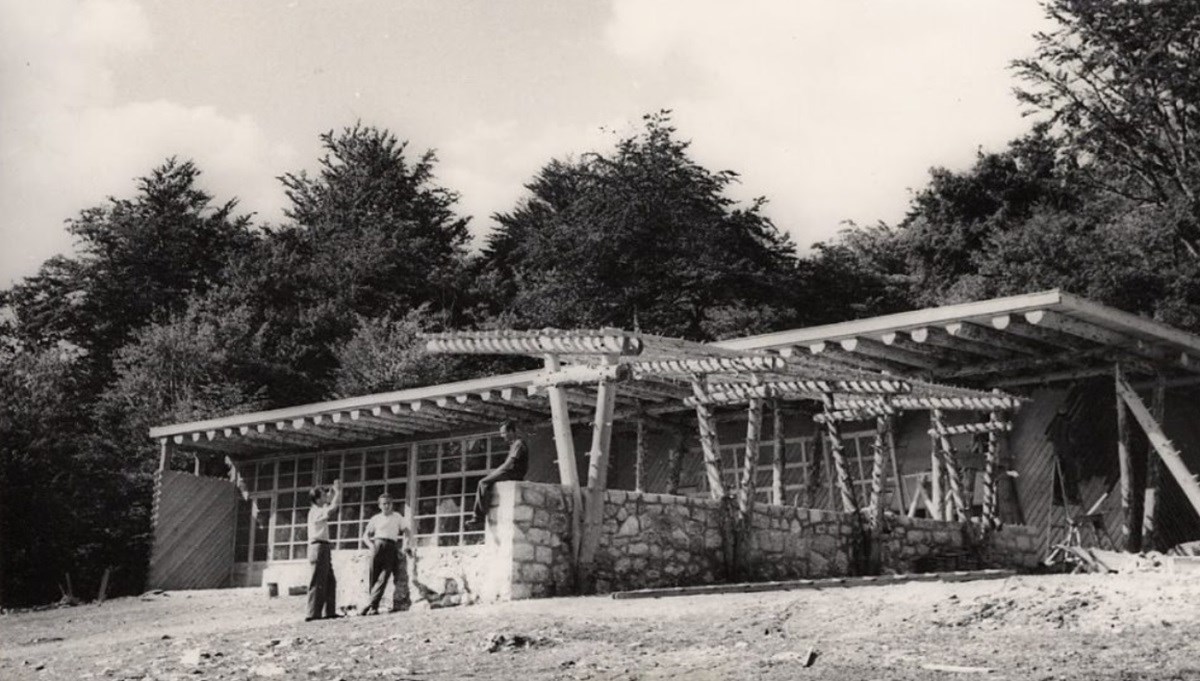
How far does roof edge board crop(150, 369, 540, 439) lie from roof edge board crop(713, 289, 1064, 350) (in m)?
2.84

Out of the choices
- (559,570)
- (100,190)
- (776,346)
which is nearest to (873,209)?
(100,190)

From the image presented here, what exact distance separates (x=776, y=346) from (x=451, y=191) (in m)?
26.2

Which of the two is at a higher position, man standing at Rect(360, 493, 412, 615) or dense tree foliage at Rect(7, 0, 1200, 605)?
dense tree foliage at Rect(7, 0, 1200, 605)

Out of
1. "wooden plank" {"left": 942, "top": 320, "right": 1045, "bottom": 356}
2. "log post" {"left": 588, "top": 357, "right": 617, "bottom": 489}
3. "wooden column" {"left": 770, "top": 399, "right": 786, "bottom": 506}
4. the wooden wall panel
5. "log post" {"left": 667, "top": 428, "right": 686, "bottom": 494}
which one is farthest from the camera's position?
the wooden wall panel

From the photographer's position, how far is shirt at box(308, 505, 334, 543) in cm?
1081

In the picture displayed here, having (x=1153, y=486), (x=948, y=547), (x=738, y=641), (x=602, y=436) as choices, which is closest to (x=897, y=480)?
(x=948, y=547)

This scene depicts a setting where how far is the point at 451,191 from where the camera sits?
127ft

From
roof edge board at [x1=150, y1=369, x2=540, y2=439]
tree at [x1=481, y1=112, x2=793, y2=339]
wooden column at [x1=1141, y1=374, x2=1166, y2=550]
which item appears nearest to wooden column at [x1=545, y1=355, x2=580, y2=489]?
roof edge board at [x1=150, y1=369, x2=540, y2=439]

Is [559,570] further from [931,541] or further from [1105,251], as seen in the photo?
[1105,251]

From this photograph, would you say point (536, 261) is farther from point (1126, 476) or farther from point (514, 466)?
point (514, 466)

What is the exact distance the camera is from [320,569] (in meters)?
10.7

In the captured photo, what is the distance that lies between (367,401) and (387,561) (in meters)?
6.47

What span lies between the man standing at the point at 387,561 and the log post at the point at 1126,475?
824 centimetres

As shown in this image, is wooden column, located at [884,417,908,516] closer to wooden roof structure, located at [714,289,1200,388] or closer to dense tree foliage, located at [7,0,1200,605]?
wooden roof structure, located at [714,289,1200,388]
